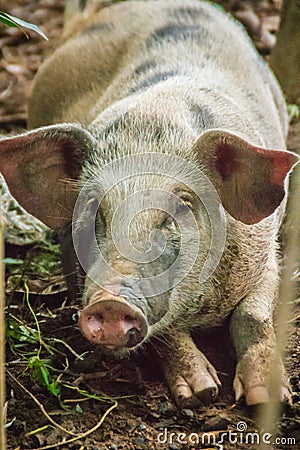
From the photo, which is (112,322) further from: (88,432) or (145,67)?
(145,67)

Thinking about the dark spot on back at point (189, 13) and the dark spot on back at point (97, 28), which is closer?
the dark spot on back at point (189, 13)

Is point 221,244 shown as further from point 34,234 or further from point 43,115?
point 43,115

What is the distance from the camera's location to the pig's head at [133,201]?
3.06 meters

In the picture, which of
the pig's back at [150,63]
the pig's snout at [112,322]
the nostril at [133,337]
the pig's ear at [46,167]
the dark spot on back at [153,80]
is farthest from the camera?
the pig's back at [150,63]

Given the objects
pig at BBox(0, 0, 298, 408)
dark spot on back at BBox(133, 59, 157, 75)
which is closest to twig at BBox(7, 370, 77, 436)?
pig at BBox(0, 0, 298, 408)

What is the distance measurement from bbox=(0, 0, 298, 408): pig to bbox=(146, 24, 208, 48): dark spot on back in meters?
0.64

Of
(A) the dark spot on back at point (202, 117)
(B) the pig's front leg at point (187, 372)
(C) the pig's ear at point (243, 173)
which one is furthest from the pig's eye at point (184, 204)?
(B) the pig's front leg at point (187, 372)

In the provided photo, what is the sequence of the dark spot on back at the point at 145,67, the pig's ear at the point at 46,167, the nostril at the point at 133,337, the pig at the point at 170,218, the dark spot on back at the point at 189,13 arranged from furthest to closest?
the dark spot on back at the point at 189,13
the dark spot on back at the point at 145,67
the pig's ear at the point at 46,167
the pig at the point at 170,218
the nostril at the point at 133,337

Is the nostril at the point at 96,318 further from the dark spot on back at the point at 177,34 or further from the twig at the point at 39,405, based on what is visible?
the dark spot on back at the point at 177,34

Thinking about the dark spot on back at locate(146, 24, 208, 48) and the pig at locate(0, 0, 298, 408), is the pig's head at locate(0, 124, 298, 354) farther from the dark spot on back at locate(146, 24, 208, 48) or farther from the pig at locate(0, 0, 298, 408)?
the dark spot on back at locate(146, 24, 208, 48)

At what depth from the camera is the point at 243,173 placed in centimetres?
342

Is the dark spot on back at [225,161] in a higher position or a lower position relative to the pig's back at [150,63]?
lower

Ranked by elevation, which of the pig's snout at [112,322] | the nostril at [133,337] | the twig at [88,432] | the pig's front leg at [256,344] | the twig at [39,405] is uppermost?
the pig's snout at [112,322]

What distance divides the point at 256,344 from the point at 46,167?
3.90 feet
